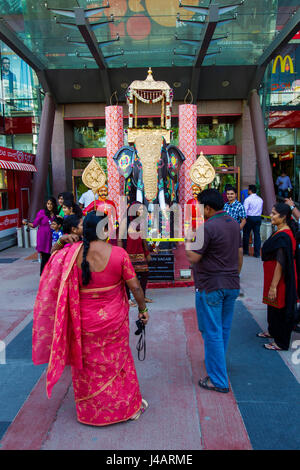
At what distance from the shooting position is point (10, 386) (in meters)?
3.48

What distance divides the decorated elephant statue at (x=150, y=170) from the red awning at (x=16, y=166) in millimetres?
3387

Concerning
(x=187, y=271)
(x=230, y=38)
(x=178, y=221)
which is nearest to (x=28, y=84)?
(x=230, y=38)

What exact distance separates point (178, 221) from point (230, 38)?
6.15 metres

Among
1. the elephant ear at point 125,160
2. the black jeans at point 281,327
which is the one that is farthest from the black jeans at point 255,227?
the black jeans at point 281,327

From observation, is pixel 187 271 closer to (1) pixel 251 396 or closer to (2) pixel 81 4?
(1) pixel 251 396

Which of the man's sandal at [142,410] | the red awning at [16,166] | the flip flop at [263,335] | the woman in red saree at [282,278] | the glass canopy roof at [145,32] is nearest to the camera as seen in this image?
the man's sandal at [142,410]

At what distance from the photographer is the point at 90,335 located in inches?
108

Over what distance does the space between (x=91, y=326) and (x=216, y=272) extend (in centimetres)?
112

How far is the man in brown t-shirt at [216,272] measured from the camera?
124 inches

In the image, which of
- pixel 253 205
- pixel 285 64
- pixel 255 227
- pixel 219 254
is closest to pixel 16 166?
pixel 253 205

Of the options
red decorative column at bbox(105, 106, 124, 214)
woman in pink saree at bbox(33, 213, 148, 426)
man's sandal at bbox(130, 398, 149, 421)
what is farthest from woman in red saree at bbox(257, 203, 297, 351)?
red decorative column at bbox(105, 106, 124, 214)

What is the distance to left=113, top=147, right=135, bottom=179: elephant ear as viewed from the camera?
9141 mm

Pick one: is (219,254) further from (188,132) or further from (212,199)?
(188,132)

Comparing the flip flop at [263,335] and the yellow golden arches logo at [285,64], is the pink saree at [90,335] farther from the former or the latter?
the yellow golden arches logo at [285,64]
